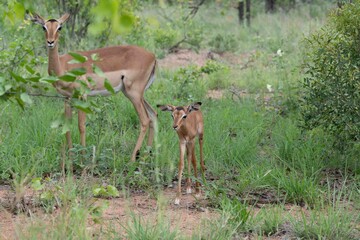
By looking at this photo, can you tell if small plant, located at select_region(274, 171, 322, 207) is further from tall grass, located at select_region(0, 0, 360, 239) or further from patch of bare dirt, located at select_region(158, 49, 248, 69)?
patch of bare dirt, located at select_region(158, 49, 248, 69)

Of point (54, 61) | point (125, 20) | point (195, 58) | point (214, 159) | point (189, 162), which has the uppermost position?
point (125, 20)

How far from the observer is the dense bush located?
6070 millimetres

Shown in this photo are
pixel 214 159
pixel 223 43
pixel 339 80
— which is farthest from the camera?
pixel 223 43

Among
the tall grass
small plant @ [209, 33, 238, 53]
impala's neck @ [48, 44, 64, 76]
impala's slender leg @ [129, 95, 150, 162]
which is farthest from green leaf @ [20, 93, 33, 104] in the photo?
small plant @ [209, 33, 238, 53]

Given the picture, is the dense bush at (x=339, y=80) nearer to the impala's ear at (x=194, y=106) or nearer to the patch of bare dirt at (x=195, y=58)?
the impala's ear at (x=194, y=106)

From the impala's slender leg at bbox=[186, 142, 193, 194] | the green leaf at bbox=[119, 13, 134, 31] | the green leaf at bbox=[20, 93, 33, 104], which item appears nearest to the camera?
the green leaf at bbox=[119, 13, 134, 31]

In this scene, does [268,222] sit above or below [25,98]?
below

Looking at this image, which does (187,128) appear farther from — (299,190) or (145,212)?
(299,190)

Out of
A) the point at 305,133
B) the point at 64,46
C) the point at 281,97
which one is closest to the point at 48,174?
the point at 305,133

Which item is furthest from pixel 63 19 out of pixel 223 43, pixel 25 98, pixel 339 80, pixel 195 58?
pixel 223 43

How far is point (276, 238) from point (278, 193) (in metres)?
0.87

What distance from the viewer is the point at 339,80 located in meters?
6.12

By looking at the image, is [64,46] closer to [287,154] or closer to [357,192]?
[287,154]

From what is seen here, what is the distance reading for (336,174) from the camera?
6.53 meters
